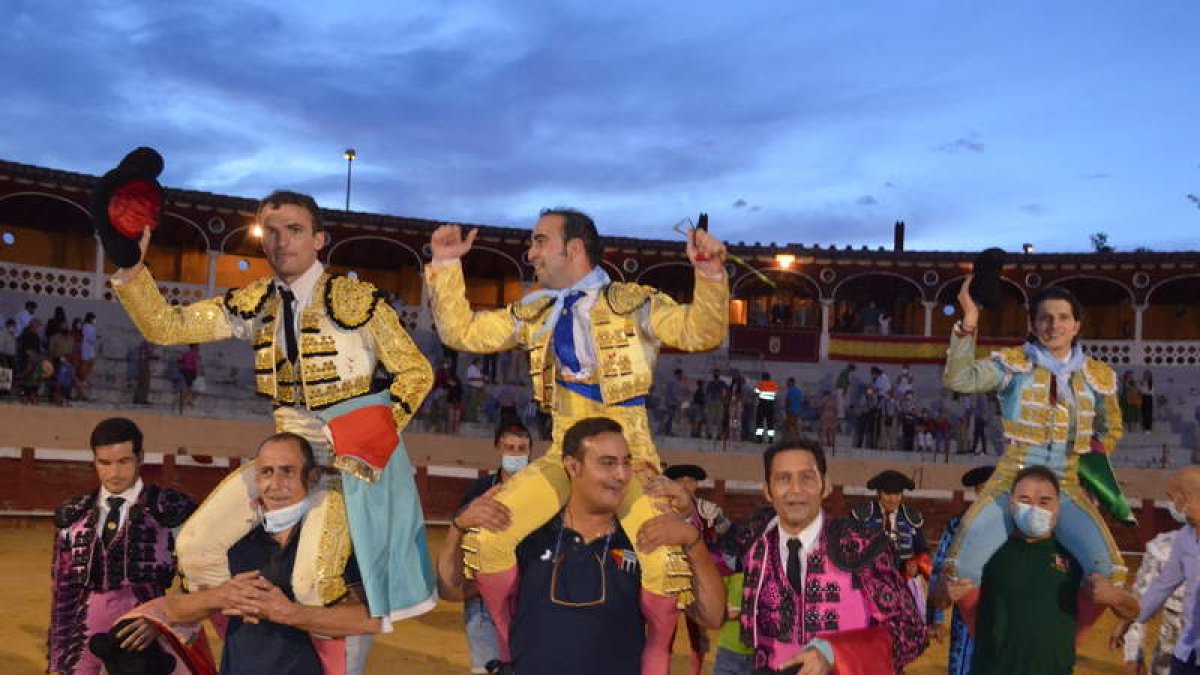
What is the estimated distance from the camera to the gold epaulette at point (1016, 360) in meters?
5.05

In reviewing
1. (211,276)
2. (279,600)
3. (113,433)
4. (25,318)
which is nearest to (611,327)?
(279,600)

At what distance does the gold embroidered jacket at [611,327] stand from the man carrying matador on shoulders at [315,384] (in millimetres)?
245

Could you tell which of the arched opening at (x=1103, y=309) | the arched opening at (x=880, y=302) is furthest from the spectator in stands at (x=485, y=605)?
the arched opening at (x=1103, y=309)

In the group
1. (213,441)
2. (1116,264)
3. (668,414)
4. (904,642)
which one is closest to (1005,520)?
(904,642)

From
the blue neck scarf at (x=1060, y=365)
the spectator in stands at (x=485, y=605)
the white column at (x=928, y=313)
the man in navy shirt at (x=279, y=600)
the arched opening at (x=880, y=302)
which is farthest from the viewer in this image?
the arched opening at (x=880, y=302)

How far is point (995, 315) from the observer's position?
30.1m

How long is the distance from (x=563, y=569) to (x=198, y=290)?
21342 millimetres

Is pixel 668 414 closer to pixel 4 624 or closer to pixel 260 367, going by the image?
pixel 4 624

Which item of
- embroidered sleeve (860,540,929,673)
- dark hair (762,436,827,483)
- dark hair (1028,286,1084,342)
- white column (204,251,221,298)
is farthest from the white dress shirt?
white column (204,251,221,298)

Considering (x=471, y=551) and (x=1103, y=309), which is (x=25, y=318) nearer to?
(x=471, y=551)

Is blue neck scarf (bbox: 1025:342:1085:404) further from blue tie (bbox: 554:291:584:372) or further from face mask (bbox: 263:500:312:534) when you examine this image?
face mask (bbox: 263:500:312:534)

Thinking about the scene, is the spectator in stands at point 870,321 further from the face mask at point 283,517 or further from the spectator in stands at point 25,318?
the face mask at point 283,517

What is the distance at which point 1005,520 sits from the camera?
469 cm

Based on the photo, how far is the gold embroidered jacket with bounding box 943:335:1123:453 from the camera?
4945 mm
